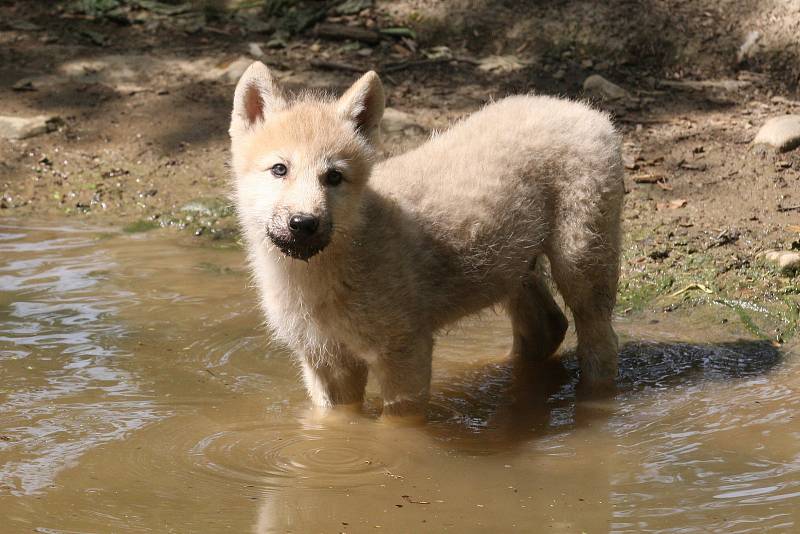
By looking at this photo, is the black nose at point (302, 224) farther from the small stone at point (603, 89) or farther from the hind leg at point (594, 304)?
the small stone at point (603, 89)

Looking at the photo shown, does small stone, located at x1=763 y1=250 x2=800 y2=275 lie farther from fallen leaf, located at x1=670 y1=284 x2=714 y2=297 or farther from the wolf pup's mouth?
the wolf pup's mouth

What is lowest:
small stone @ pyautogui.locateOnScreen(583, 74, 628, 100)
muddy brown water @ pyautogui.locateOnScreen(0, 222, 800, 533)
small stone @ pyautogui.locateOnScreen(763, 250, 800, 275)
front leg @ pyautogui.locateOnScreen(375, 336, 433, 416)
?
muddy brown water @ pyautogui.locateOnScreen(0, 222, 800, 533)

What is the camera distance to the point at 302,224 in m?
4.61

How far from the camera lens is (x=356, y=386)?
562 centimetres

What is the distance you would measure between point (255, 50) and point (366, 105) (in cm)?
569

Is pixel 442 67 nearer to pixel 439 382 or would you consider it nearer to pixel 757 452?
pixel 439 382

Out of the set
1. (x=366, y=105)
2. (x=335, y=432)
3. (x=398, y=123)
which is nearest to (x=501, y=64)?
(x=398, y=123)

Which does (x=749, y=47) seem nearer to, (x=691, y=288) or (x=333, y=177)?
(x=691, y=288)

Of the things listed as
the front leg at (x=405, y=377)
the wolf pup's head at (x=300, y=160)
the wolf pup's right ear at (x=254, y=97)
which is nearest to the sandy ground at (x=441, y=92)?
the front leg at (x=405, y=377)

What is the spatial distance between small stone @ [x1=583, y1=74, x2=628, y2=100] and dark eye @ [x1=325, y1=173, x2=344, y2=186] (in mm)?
5286

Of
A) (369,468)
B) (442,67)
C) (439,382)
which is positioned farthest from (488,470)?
(442,67)

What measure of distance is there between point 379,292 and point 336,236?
37 cm

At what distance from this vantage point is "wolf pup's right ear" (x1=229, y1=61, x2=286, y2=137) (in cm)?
530

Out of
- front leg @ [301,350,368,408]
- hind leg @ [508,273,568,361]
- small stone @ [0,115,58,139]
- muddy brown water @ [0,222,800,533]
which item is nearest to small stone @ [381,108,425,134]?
muddy brown water @ [0,222,800,533]
